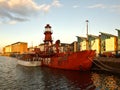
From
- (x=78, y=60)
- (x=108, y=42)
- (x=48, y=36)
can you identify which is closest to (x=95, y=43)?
(x=108, y=42)

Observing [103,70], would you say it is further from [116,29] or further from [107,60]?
[116,29]

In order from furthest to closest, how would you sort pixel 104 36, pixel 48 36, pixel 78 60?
pixel 104 36 → pixel 48 36 → pixel 78 60

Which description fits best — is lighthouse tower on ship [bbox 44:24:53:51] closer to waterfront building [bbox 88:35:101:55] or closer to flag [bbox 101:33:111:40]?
flag [bbox 101:33:111:40]

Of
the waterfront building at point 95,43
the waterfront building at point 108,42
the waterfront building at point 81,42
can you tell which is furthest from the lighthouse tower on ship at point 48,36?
the waterfront building at point 81,42

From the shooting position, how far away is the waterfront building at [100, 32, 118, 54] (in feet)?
258

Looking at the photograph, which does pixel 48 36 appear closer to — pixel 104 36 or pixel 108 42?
pixel 104 36

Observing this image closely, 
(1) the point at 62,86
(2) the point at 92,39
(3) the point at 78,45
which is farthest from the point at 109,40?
(1) the point at 62,86

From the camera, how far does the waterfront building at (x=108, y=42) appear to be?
7875cm

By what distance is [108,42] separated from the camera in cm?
8212

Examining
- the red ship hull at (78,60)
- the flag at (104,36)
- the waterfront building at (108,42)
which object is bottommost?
the red ship hull at (78,60)

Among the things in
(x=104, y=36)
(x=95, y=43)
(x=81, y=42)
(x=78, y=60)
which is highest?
(x=104, y=36)

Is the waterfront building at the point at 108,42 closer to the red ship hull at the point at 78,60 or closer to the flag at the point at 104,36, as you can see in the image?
the flag at the point at 104,36

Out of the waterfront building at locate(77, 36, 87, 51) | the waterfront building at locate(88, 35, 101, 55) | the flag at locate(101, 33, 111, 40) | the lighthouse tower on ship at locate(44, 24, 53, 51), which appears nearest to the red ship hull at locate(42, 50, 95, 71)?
the lighthouse tower on ship at locate(44, 24, 53, 51)

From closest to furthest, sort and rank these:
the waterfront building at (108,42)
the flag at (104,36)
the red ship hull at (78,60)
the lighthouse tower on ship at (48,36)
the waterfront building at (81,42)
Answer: the red ship hull at (78,60), the lighthouse tower on ship at (48,36), the waterfront building at (108,42), the flag at (104,36), the waterfront building at (81,42)
